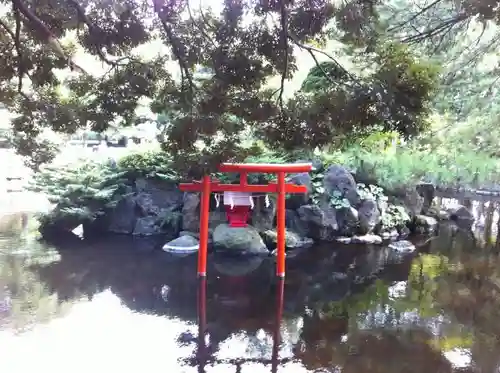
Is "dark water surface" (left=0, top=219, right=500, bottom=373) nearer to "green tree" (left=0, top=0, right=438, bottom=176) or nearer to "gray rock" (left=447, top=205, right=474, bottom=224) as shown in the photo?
"green tree" (left=0, top=0, right=438, bottom=176)

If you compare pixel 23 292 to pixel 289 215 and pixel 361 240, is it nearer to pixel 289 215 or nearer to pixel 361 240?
pixel 289 215

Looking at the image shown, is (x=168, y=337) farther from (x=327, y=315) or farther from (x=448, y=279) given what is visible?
(x=448, y=279)

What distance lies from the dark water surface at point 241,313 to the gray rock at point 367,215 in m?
1.41

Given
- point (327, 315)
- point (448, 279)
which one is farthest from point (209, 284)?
point (448, 279)

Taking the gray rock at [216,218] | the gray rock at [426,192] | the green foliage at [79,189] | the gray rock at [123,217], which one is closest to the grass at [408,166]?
the gray rock at [426,192]

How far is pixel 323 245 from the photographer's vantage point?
913cm

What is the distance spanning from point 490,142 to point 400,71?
289 inches

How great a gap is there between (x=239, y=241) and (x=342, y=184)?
105 inches

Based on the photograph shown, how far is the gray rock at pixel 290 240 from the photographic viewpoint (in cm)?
861

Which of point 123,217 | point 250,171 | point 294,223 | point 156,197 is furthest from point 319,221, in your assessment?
point 123,217

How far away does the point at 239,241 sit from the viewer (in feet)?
26.8

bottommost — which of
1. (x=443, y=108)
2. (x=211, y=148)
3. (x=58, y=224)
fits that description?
(x=58, y=224)

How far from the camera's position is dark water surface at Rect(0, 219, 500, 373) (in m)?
4.29

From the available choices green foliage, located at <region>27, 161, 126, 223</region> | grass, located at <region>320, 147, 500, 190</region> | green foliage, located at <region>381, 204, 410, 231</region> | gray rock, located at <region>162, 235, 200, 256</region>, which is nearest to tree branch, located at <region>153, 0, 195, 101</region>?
gray rock, located at <region>162, 235, 200, 256</region>
